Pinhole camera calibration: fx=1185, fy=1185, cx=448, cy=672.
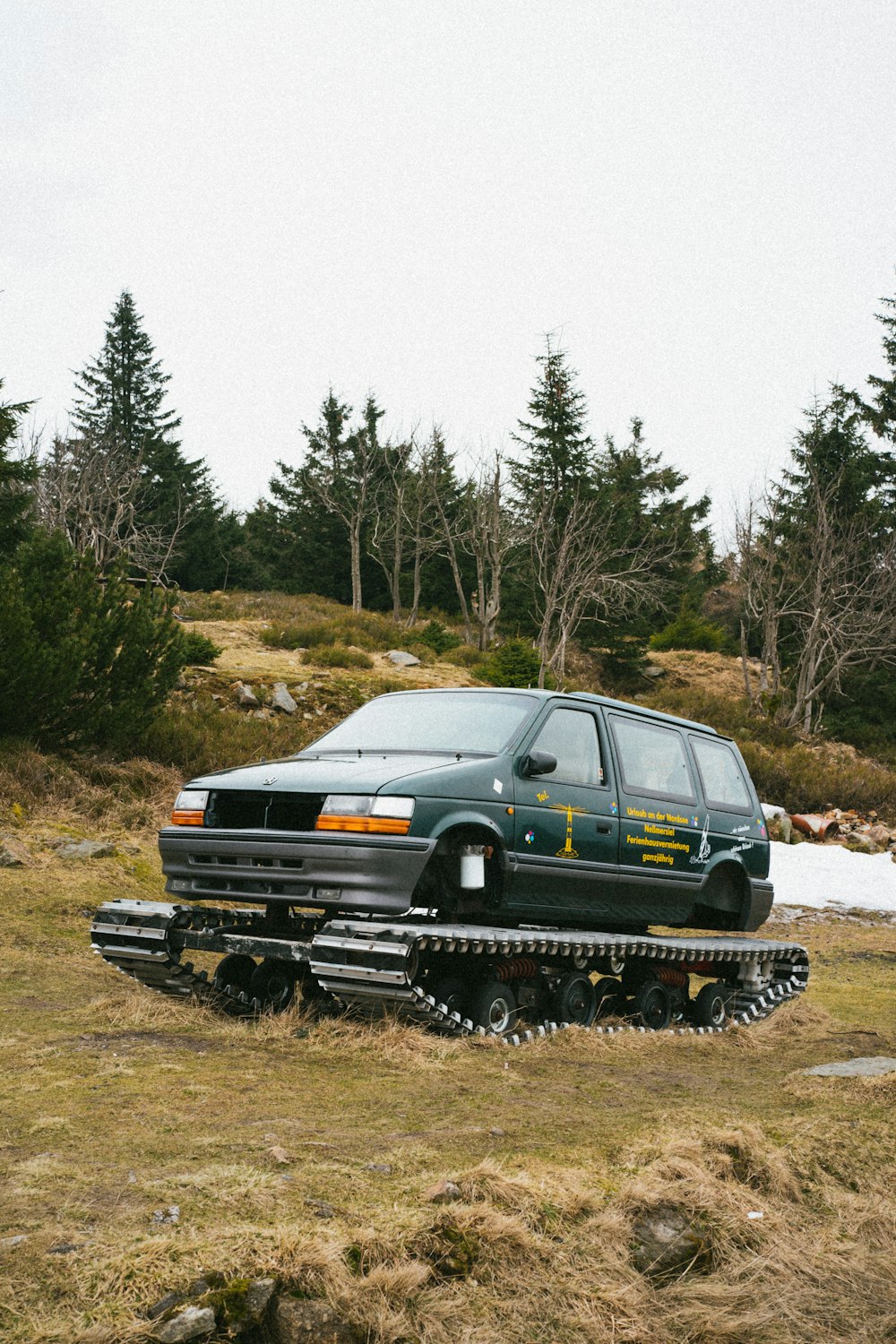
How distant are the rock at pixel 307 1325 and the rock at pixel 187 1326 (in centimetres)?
18

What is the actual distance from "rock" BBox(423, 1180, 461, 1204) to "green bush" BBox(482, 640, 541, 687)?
2420 centimetres

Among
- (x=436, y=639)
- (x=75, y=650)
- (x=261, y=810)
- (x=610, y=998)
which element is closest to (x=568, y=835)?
(x=610, y=998)

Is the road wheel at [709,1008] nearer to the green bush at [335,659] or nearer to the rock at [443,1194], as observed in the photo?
the rock at [443,1194]

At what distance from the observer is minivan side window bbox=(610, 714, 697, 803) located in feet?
26.4

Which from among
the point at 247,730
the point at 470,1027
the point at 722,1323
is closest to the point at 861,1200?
the point at 722,1323

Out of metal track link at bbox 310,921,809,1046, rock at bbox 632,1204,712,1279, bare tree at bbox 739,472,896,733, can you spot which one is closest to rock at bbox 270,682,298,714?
→ metal track link at bbox 310,921,809,1046

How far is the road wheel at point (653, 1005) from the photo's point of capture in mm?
7816

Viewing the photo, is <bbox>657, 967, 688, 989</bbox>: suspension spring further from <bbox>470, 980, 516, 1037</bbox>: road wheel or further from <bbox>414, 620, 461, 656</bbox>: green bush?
<bbox>414, 620, 461, 656</bbox>: green bush

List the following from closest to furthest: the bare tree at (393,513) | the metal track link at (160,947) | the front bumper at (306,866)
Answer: the front bumper at (306,866), the metal track link at (160,947), the bare tree at (393,513)

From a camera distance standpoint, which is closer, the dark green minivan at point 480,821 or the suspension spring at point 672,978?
the dark green minivan at point 480,821

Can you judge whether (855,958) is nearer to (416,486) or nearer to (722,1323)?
(722,1323)

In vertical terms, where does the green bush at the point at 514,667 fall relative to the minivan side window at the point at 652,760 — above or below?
above

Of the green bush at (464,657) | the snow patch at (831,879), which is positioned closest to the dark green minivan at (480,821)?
the snow patch at (831,879)

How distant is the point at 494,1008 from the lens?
6.56m
